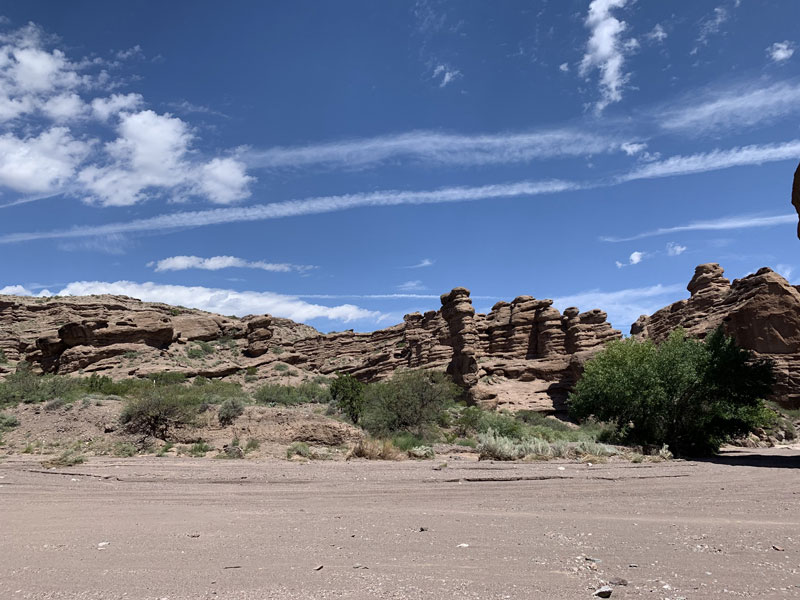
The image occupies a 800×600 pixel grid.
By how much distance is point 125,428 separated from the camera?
1969 centimetres

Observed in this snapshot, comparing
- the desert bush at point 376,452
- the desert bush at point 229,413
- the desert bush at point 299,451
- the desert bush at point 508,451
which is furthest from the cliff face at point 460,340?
the desert bush at point 299,451

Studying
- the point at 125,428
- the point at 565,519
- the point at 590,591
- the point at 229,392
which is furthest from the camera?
the point at 229,392

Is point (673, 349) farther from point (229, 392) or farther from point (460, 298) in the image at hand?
point (460, 298)

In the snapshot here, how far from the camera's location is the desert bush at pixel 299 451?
16.2 metres

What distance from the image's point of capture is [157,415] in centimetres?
1961

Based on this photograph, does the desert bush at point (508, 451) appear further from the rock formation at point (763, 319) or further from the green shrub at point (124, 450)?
the rock formation at point (763, 319)

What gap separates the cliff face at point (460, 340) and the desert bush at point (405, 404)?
68.5 ft

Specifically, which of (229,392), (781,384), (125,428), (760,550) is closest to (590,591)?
(760,550)

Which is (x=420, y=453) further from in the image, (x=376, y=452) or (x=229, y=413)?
(x=229, y=413)

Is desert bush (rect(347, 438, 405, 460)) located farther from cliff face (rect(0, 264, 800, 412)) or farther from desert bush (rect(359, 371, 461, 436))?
cliff face (rect(0, 264, 800, 412))

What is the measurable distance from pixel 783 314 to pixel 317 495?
1879 inches

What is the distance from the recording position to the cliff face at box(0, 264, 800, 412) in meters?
45.6

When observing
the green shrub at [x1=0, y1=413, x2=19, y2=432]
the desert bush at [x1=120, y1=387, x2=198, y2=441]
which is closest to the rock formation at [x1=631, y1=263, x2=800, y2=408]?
the desert bush at [x1=120, y1=387, x2=198, y2=441]

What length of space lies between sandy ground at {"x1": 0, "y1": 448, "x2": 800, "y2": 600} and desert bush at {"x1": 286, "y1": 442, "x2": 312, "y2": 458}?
4395mm
